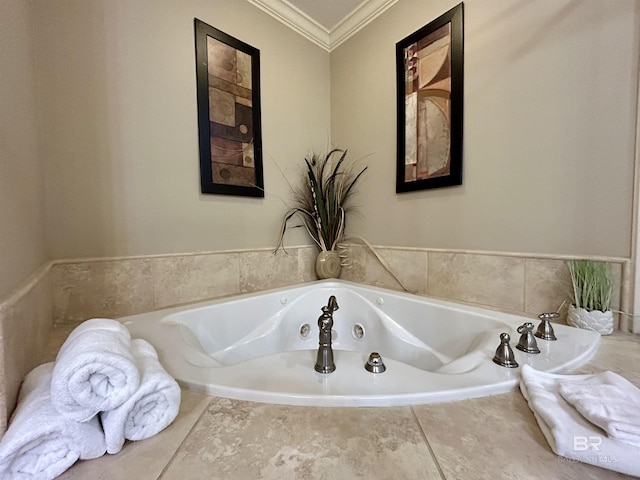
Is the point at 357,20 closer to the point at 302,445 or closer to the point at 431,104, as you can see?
the point at 431,104

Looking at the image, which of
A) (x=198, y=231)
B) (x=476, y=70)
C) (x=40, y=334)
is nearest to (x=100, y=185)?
(x=198, y=231)

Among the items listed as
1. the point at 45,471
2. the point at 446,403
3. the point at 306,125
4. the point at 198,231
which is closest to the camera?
the point at 45,471

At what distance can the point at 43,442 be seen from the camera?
0.39 metres

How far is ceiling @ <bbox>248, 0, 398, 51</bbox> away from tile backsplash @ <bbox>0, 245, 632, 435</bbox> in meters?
1.47

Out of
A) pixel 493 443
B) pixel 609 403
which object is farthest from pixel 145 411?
pixel 609 403

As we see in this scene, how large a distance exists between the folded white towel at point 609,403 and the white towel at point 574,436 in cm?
1

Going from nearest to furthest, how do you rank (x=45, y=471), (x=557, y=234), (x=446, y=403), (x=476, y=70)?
(x=45, y=471), (x=446, y=403), (x=557, y=234), (x=476, y=70)

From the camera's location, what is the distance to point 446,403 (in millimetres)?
548

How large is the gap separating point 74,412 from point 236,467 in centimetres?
26

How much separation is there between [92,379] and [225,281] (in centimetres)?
101

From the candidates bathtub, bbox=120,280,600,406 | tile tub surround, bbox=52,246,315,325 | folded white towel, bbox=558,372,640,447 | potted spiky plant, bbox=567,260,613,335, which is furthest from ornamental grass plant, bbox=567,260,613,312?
tile tub surround, bbox=52,246,315,325

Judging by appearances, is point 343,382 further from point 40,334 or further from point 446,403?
point 40,334

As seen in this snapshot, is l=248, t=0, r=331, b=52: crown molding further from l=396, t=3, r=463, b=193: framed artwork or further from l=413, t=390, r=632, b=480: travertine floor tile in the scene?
l=413, t=390, r=632, b=480: travertine floor tile

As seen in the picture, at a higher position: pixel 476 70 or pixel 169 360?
pixel 476 70
